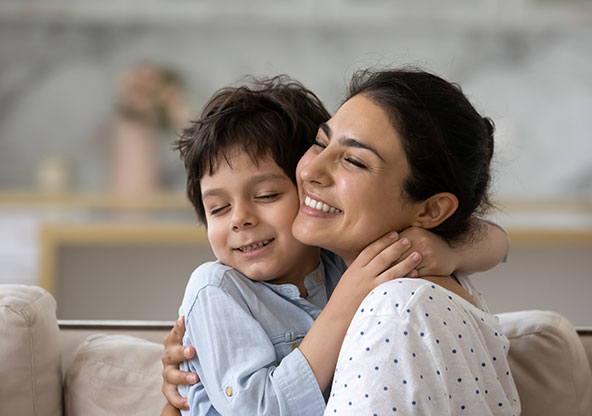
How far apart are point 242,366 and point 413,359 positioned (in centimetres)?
34

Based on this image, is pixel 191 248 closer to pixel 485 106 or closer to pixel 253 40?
pixel 253 40

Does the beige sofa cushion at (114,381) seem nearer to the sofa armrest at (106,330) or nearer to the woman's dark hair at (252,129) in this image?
the sofa armrest at (106,330)

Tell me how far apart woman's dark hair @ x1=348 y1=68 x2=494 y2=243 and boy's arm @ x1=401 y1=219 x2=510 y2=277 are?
0.14 feet

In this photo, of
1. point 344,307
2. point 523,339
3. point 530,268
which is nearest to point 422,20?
point 530,268

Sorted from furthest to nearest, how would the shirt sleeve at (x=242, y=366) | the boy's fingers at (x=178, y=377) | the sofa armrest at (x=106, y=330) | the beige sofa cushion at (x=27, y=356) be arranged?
the sofa armrest at (x=106, y=330)
the beige sofa cushion at (x=27, y=356)
the boy's fingers at (x=178, y=377)
the shirt sleeve at (x=242, y=366)

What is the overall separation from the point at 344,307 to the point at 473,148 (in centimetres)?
Answer: 36

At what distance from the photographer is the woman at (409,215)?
1.13 meters

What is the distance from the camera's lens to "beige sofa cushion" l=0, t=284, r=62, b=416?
1587 mm

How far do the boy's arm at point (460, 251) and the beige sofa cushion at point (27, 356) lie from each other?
82 cm

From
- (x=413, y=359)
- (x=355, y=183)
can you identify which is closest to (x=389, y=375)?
(x=413, y=359)

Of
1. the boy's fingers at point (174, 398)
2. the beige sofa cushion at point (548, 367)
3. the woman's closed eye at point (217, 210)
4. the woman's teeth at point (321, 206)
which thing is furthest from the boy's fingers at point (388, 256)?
the beige sofa cushion at point (548, 367)

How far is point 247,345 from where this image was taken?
1.36 m

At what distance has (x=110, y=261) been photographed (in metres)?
3.82

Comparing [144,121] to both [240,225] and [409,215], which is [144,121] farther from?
[409,215]
